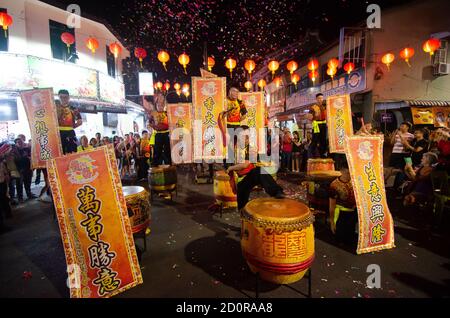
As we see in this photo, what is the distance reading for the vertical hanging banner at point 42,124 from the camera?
6211 mm

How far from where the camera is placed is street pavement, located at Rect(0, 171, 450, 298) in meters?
3.26

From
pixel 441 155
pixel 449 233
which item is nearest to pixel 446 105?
pixel 441 155

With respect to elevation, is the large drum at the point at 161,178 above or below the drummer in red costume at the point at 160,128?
below

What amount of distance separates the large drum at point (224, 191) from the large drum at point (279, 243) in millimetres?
2672

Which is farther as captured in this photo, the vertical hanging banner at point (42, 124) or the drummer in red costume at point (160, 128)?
the drummer in red costume at point (160, 128)

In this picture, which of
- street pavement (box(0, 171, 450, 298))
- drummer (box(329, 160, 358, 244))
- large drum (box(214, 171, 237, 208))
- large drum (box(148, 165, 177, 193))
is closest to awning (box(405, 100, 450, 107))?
street pavement (box(0, 171, 450, 298))

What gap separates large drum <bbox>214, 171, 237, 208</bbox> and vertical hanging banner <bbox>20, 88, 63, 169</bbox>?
4271mm

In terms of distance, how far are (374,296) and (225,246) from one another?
7.85 feet

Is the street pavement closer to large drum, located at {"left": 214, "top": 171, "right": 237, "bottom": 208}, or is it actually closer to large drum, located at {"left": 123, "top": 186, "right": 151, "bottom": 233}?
large drum, located at {"left": 214, "top": 171, "right": 237, "bottom": 208}

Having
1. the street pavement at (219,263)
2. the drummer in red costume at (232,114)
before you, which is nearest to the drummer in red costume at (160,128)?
the drummer in red costume at (232,114)

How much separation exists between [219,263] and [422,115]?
49.3ft

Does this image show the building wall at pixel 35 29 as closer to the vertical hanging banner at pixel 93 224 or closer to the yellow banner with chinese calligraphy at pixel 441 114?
the vertical hanging banner at pixel 93 224

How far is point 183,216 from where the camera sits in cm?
616

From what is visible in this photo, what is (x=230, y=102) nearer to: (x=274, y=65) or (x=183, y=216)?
(x=183, y=216)
